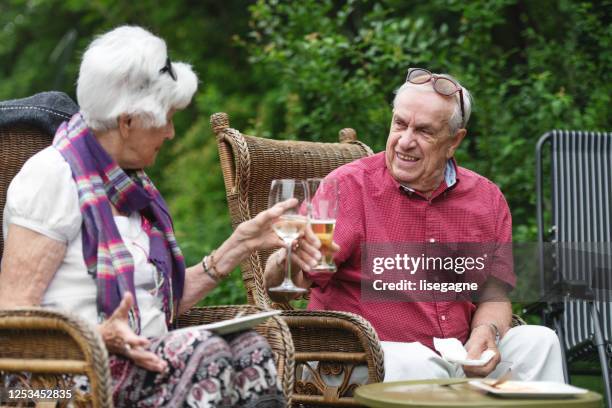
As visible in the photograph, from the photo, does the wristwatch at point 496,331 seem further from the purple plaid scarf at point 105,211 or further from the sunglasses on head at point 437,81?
the purple plaid scarf at point 105,211

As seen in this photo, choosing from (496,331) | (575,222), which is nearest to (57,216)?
(496,331)

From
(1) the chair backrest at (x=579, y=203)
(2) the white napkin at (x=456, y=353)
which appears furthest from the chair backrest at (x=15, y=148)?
(1) the chair backrest at (x=579, y=203)

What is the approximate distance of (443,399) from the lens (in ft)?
9.10

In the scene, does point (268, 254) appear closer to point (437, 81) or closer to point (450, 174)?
point (450, 174)

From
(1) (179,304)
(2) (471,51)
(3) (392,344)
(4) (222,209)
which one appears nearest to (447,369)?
(3) (392,344)

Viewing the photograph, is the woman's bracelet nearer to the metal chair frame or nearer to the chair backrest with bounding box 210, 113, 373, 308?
the chair backrest with bounding box 210, 113, 373, 308

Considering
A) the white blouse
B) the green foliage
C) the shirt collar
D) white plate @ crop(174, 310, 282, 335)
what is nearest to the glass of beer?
white plate @ crop(174, 310, 282, 335)

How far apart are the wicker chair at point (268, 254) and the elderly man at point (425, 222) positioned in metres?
0.16

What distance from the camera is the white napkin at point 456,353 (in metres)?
3.53

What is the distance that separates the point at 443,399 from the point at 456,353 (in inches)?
34.7

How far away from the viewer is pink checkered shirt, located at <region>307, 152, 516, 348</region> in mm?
3844

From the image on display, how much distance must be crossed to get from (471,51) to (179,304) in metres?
Result: 3.49

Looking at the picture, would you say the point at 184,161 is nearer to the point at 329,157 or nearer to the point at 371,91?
the point at 371,91

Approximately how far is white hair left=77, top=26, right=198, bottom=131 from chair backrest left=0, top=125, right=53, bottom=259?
21.3 inches
